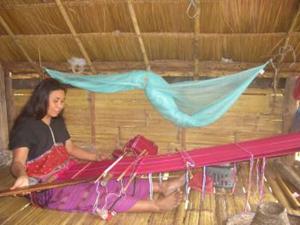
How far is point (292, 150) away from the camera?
7.27 feet

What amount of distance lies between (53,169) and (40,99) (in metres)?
0.51

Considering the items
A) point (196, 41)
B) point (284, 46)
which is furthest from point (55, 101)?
point (284, 46)

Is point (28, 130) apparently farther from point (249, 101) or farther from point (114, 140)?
point (249, 101)

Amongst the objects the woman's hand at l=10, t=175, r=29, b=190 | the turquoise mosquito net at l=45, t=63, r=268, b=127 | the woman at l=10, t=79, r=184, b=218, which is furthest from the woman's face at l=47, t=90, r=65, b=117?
the turquoise mosquito net at l=45, t=63, r=268, b=127

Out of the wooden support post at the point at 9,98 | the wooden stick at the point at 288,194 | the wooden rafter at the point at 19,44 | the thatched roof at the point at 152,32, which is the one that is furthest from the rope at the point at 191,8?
the wooden support post at the point at 9,98

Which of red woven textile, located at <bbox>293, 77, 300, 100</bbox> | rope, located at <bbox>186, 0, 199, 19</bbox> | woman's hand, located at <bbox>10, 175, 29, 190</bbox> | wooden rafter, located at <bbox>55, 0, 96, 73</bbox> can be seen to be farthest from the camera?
red woven textile, located at <bbox>293, 77, 300, 100</bbox>

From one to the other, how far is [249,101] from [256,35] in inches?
33.3

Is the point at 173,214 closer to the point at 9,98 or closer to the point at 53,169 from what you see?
the point at 53,169

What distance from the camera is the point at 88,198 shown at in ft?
7.53

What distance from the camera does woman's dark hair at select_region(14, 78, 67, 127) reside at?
2.36 m

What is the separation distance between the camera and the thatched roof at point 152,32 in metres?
2.82

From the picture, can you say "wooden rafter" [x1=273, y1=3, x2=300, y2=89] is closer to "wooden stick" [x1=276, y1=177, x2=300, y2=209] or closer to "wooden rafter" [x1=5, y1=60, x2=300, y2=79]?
"wooden rafter" [x1=5, y1=60, x2=300, y2=79]

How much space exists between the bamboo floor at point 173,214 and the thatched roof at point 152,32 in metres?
1.35

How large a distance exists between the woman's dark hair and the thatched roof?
915 millimetres
